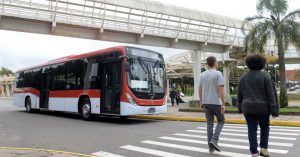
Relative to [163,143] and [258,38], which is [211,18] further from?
[163,143]

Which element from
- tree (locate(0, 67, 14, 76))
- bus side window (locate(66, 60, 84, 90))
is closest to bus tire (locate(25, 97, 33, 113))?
bus side window (locate(66, 60, 84, 90))

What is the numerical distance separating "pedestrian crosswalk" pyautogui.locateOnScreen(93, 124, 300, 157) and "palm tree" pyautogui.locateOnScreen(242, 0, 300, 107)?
509 inches

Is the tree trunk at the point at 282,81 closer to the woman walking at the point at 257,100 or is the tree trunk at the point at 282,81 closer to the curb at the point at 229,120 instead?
the curb at the point at 229,120

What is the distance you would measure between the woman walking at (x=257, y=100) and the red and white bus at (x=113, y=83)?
802 centimetres

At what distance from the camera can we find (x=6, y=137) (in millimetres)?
10508

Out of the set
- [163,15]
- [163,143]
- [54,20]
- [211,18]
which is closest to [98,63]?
[163,143]

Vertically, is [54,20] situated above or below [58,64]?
above

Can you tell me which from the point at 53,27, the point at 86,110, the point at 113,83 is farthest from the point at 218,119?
the point at 53,27

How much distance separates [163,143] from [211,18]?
2694 cm

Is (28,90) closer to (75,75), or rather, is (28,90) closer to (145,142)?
(75,75)

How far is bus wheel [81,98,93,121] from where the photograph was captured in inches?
617

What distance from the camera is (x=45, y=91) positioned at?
20.3 meters

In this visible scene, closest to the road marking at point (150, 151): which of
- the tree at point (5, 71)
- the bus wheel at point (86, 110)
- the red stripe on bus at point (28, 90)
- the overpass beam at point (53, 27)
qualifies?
the bus wheel at point (86, 110)

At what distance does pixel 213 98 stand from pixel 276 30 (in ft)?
54.4
